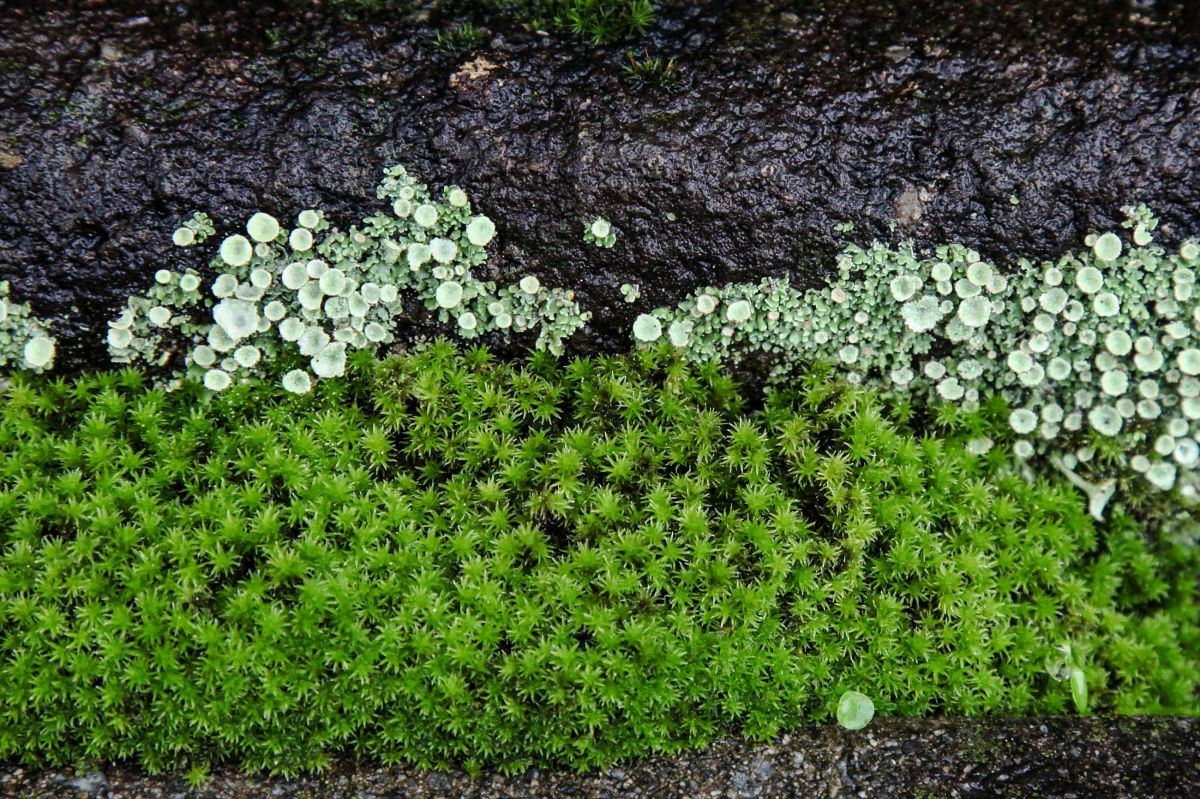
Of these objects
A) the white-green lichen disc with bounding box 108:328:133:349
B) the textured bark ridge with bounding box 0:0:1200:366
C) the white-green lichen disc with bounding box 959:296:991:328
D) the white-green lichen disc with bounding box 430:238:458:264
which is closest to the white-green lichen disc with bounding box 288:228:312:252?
the textured bark ridge with bounding box 0:0:1200:366

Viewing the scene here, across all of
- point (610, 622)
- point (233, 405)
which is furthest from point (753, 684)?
point (233, 405)

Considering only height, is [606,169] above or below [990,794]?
above

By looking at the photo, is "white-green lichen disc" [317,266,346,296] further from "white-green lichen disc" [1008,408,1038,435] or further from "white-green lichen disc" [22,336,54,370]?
"white-green lichen disc" [1008,408,1038,435]

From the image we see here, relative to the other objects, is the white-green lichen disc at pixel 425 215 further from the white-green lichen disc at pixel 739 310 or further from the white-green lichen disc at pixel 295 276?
the white-green lichen disc at pixel 739 310

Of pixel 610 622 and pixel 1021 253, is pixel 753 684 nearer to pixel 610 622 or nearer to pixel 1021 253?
pixel 610 622

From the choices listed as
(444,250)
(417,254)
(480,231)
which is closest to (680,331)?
(480,231)

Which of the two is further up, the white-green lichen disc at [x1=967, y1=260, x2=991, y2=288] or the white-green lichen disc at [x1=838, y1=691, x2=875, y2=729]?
the white-green lichen disc at [x1=967, y1=260, x2=991, y2=288]

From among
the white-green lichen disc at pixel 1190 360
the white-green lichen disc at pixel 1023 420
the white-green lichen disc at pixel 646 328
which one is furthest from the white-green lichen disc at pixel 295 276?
the white-green lichen disc at pixel 1190 360
